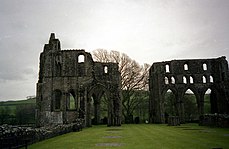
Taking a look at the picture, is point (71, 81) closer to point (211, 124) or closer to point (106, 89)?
point (106, 89)

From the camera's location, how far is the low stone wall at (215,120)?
21263 millimetres

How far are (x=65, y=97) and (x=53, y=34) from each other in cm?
938

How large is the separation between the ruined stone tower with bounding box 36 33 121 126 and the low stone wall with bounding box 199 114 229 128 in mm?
10378

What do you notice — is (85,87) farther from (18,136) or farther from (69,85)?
(18,136)

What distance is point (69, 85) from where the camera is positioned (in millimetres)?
27156

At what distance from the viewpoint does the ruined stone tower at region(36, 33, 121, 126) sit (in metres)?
26.2

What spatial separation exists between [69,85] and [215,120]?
1745 centimetres

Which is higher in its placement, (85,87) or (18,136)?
(85,87)

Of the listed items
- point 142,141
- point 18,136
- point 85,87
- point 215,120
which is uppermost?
point 85,87

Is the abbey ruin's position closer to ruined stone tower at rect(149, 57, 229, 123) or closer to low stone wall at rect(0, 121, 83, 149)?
ruined stone tower at rect(149, 57, 229, 123)

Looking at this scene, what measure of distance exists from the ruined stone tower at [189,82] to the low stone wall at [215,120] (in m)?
8.83

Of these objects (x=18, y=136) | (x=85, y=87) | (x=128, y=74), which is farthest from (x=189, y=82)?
(x=18, y=136)

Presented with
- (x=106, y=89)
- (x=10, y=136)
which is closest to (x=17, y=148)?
(x=10, y=136)

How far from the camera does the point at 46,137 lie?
13508 millimetres
